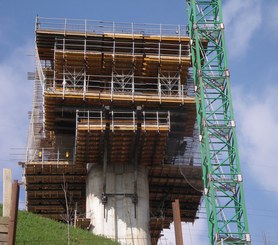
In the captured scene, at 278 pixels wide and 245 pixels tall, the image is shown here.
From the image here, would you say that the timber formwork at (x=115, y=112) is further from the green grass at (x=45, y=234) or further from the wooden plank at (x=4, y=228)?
the wooden plank at (x=4, y=228)

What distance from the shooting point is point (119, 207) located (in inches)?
2098

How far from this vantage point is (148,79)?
188 ft

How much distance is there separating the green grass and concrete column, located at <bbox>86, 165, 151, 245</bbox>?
4860 mm

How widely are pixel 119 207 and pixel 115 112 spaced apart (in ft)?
24.3

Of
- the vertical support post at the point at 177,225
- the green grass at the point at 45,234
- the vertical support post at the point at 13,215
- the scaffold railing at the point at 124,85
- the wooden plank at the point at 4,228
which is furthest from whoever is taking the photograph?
the scaffold railing at the point at 124,85

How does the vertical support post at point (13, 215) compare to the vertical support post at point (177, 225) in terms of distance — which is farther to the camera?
the vertical support post at point (177, 225)

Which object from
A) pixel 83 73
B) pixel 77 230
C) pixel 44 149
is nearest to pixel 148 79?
pixel 83 73

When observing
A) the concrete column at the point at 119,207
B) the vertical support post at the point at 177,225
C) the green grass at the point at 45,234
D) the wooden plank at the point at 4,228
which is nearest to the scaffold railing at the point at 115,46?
the concrete column at the point at 119,207

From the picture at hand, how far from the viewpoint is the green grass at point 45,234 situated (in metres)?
41.3

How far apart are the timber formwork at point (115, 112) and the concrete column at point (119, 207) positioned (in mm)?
1155

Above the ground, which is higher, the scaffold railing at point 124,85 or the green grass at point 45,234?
the scaffold railing at point 124,85

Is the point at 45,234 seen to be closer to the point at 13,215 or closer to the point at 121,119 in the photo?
the point at 121,119

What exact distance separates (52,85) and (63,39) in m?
3.97

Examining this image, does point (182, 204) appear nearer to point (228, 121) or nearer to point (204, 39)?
point (228, 121)
